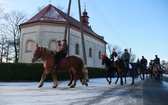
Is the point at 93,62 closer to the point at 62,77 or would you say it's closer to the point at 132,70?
the point at 62,77

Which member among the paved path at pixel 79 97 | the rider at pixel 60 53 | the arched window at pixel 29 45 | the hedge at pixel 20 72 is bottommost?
the paved path at pixel 79 97

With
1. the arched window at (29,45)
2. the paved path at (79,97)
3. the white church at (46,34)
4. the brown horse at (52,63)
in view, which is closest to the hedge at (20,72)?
the brown horse at (52,63)

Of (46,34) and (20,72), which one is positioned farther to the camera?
(46,34)

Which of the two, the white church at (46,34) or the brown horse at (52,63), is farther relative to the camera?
the white church at (46,34)

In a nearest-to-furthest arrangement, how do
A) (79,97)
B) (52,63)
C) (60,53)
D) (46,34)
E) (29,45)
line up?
(79,97) → (52,63) → (60,53) → (46,34) → (29,45)

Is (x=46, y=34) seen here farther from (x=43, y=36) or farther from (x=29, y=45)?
(x=29, y=45)

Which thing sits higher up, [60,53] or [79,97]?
[60,53]

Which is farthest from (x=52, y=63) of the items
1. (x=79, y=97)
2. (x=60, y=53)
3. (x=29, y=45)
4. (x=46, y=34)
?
(x=29, y=45)

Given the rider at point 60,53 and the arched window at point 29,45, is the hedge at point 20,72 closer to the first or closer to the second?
the rider at point 60,53

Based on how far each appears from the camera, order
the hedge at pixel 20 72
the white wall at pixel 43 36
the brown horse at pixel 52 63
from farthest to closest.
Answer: the white wall at pixel 43 36, the hedge at pixel 20 72, the brown horse at pixel 52 63

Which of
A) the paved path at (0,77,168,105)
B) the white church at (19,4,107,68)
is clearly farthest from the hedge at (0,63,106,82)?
the white church at (19,4,107,68)

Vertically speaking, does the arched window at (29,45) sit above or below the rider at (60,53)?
above

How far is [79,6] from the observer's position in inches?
760

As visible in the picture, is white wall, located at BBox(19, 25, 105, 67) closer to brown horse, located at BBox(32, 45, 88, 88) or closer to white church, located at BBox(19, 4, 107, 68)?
white church, located at BBox(19, 4, 107, 68)
